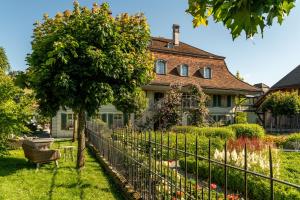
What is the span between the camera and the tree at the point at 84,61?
9.48 metres

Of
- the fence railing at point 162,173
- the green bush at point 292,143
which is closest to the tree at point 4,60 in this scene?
the green bush at point 292,143

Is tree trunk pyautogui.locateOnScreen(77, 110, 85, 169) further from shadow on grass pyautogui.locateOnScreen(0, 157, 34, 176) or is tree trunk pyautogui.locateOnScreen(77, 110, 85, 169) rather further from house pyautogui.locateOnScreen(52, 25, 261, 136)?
house pyautogui.locateOnScreen(52, 25, 261, 136)

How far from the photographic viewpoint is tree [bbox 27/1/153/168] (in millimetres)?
9484

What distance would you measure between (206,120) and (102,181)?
19150 mm

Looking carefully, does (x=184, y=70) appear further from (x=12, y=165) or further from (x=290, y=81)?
(x=12, y=165)

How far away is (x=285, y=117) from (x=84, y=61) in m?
30.3

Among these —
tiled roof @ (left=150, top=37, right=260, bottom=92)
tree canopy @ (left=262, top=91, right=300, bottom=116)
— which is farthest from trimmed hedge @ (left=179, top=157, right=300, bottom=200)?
tree canopy @ (left=262, top=91, right=300, bottom=116)

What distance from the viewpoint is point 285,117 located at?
115 feet

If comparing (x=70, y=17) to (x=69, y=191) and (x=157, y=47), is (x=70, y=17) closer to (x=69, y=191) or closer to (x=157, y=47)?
(x=69, y=191)

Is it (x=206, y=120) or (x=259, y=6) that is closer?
(x=259, y=6)

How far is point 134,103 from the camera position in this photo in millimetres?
24516

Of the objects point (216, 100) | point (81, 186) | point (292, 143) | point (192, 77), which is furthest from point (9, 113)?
point (216, 100)

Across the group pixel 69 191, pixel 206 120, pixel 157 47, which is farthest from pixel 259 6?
pixel 157 47

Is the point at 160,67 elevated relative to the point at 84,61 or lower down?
elevated
